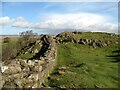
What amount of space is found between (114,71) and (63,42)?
24.7 meters

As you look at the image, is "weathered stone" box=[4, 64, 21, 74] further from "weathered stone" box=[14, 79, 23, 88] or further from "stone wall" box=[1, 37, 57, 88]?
"weathered stone" box=[14, 79, 23, 88]

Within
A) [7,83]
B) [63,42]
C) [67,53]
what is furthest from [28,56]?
[7,83]

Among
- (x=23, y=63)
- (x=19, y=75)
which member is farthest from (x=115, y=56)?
(x=19, y=75)

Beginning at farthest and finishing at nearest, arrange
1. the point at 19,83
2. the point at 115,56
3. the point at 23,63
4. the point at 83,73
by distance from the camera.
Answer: the point at 115,56 → the point at 83,73 → the point at 23,63 → the point at 19,83

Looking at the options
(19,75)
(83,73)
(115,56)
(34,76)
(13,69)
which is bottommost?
(83,73)

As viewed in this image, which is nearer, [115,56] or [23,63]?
[23,63]

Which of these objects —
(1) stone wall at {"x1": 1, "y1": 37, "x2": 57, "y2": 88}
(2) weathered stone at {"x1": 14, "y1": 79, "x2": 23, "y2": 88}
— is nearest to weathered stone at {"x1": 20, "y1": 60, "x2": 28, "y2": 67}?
(1) stone wall at {"x1": 1, "y1": 37, "x2": 57, "y2": 88}

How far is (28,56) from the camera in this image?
1857 inches

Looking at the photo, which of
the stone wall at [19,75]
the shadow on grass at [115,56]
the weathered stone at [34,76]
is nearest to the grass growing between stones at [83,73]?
the shadow on grass at [115,56]

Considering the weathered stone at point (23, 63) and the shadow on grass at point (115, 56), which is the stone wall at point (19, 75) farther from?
the shadow on grass at point (115, 56)

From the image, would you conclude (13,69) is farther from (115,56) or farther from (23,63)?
(115,56)

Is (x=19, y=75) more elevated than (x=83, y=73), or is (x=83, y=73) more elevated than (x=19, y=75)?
(x=19, y=75)

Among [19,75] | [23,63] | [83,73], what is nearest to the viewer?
[19,75]

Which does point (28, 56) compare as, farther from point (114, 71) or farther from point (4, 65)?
point (4, 65)
